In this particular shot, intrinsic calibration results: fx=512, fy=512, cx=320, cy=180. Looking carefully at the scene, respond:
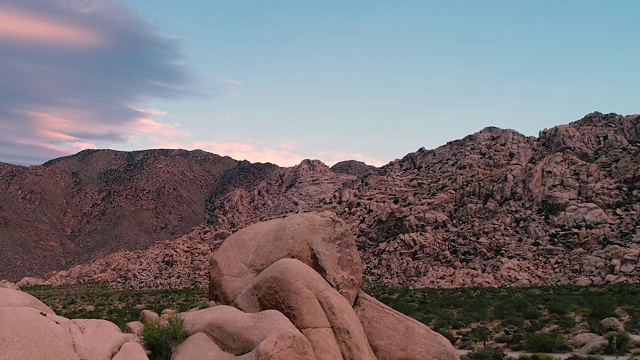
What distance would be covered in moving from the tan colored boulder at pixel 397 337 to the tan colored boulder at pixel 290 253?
98cm

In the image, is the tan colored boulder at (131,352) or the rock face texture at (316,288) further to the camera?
the rock face texture at (316,288)

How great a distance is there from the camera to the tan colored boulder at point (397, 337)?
1848cm

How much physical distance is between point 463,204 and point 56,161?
5434 inches

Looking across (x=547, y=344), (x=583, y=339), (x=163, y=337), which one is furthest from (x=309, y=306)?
(x=583, y=339)

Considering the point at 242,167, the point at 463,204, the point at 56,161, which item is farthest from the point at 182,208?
the point at 463,204

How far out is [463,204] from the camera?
78.1 m

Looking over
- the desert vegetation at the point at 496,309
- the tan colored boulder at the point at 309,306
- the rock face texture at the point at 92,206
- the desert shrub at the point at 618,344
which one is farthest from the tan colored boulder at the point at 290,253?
the rock face texture at the point at 92,206

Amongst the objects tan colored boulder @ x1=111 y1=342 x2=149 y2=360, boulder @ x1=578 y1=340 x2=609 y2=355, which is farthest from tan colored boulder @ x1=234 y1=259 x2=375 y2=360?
boulder @ x1=578 y1=340 x2=609 y2=355

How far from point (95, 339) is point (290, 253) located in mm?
7177

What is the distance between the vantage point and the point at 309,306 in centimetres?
1598

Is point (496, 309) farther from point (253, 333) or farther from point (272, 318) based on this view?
point (253, 333)

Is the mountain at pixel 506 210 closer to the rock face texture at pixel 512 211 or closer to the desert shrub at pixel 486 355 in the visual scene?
the rock face texture at pixel 512 211

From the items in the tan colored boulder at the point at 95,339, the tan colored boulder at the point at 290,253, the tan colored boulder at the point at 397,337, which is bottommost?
the tan colored boulder at the point at 397,337

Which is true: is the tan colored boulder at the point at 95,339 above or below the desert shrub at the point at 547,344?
above
